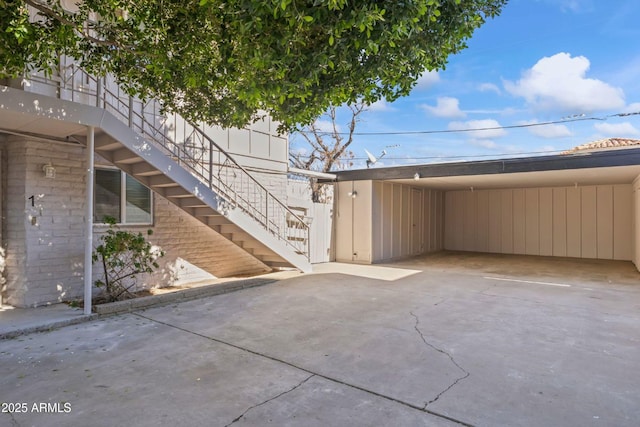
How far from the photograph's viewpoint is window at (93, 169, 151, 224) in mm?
6270

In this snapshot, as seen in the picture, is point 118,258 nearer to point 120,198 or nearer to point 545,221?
point 120,198

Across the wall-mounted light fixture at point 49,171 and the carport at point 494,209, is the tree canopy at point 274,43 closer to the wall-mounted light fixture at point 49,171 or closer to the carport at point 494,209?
the wall-mounted light fixture at point 49,171

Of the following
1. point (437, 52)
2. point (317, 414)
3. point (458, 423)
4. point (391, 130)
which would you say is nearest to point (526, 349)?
point (458, 423)

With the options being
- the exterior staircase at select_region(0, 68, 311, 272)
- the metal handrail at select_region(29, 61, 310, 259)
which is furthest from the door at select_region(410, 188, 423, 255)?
the exterior staircase at select_region(0, 68, 311, 272)

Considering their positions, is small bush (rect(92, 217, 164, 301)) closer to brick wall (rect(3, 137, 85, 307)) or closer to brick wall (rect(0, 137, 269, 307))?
brick wall (rect(0, 137, 269, 307))

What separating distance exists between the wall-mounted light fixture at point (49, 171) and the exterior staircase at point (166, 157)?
60 centimetres

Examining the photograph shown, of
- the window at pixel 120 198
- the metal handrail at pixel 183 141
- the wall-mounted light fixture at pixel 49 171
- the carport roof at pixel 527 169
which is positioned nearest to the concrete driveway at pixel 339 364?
the window at pixel 120 198

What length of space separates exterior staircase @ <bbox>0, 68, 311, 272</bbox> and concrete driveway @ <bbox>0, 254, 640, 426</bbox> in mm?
1452

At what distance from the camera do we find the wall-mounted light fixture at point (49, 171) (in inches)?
219

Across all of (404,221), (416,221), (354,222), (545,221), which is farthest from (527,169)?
(545,221)

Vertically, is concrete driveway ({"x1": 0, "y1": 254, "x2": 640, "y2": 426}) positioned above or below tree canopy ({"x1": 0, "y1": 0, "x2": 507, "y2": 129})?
below

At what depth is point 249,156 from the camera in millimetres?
8883

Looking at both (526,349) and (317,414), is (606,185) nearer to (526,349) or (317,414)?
(526,349)

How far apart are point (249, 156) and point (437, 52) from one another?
5381mm
